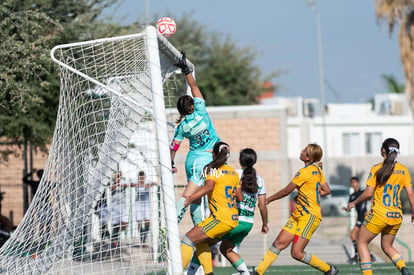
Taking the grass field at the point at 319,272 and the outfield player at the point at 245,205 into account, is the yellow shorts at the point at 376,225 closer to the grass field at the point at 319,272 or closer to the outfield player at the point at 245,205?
the outfield player at the point at 245,205

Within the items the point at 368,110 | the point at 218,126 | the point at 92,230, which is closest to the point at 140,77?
the point at 92,230

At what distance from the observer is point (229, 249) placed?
9.47m

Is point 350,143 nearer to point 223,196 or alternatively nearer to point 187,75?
point 187,75

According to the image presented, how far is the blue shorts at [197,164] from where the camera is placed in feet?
30.2

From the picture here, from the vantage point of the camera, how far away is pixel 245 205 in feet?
30.8

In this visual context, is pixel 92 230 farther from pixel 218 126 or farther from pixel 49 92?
pixel 218 126

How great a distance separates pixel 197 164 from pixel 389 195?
2.43 meters

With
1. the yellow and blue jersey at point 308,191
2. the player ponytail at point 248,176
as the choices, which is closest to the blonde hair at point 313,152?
the yellow and blue jersey at point 308,191

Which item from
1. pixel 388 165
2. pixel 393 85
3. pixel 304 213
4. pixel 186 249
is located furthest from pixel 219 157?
pixel 393 85

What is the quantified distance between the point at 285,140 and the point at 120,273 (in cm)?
1904

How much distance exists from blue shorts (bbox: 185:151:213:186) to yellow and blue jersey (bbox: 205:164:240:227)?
0.57 meters

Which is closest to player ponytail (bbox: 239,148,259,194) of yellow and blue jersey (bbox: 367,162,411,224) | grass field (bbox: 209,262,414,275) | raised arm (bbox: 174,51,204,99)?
raised arm (bbox: 174,51,204,99)

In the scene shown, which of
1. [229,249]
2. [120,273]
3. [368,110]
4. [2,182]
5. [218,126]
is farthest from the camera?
[368,110]

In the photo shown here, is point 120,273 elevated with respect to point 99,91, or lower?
lower
